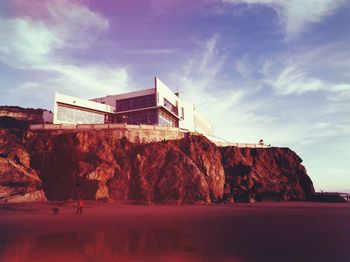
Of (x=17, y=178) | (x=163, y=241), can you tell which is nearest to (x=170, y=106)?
(x=17, y=178)

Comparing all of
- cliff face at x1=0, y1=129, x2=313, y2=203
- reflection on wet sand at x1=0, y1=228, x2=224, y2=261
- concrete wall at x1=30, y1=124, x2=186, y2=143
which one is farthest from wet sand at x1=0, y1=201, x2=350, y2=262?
concrete wall at x1=30, y1=124, x2=186, y2=143

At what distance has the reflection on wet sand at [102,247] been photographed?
10.5m

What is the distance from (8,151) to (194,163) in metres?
26.0

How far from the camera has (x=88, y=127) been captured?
43.3 m

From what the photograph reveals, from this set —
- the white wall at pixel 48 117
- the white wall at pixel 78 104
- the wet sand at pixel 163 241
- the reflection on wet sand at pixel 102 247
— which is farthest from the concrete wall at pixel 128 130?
the reflection on wet sand at pixel 102 247

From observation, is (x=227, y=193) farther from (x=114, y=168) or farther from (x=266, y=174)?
(x=114, y=168)

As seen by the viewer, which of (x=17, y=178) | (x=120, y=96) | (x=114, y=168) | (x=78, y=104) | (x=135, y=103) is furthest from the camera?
(x=120, y=96)

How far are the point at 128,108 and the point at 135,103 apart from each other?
6.79 ft

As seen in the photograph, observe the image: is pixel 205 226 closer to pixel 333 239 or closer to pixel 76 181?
pixel 333 239

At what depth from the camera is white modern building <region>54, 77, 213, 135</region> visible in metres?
53.0

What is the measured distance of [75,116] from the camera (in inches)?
2106

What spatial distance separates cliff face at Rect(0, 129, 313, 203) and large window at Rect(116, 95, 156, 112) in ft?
52.9

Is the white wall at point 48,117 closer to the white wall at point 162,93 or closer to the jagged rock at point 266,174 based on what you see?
the white wall at point 162,93

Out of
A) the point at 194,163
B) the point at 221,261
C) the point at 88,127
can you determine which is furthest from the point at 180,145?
the point at 221,261
